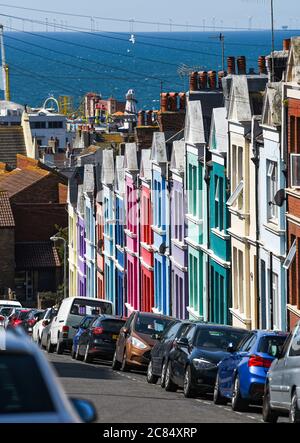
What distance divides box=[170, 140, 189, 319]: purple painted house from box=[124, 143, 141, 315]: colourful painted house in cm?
670

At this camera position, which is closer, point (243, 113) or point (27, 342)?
point (27, 342)

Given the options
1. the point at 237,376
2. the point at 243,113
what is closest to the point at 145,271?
the point at 243,113

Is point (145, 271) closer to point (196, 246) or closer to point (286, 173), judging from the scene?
point (196, 246)

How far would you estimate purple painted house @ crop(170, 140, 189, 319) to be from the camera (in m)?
50.3

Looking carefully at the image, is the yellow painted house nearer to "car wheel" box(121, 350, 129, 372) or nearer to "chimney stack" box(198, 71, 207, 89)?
"car wheel" box(121, 350, 129, 372)

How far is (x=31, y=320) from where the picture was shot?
62.8 meters

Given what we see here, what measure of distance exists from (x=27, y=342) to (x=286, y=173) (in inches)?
1048

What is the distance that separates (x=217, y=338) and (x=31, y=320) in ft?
110

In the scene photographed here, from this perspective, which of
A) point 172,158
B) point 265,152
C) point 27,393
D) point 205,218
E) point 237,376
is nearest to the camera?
point 27,393

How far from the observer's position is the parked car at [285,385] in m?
20.5

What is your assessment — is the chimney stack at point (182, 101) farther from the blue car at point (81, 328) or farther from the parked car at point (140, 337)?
the parked car at point (140, 337)

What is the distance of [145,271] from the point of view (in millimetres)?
57344

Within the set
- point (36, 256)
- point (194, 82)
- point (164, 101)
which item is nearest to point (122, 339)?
point (194, 82)

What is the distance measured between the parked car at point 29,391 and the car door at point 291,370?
916cm
